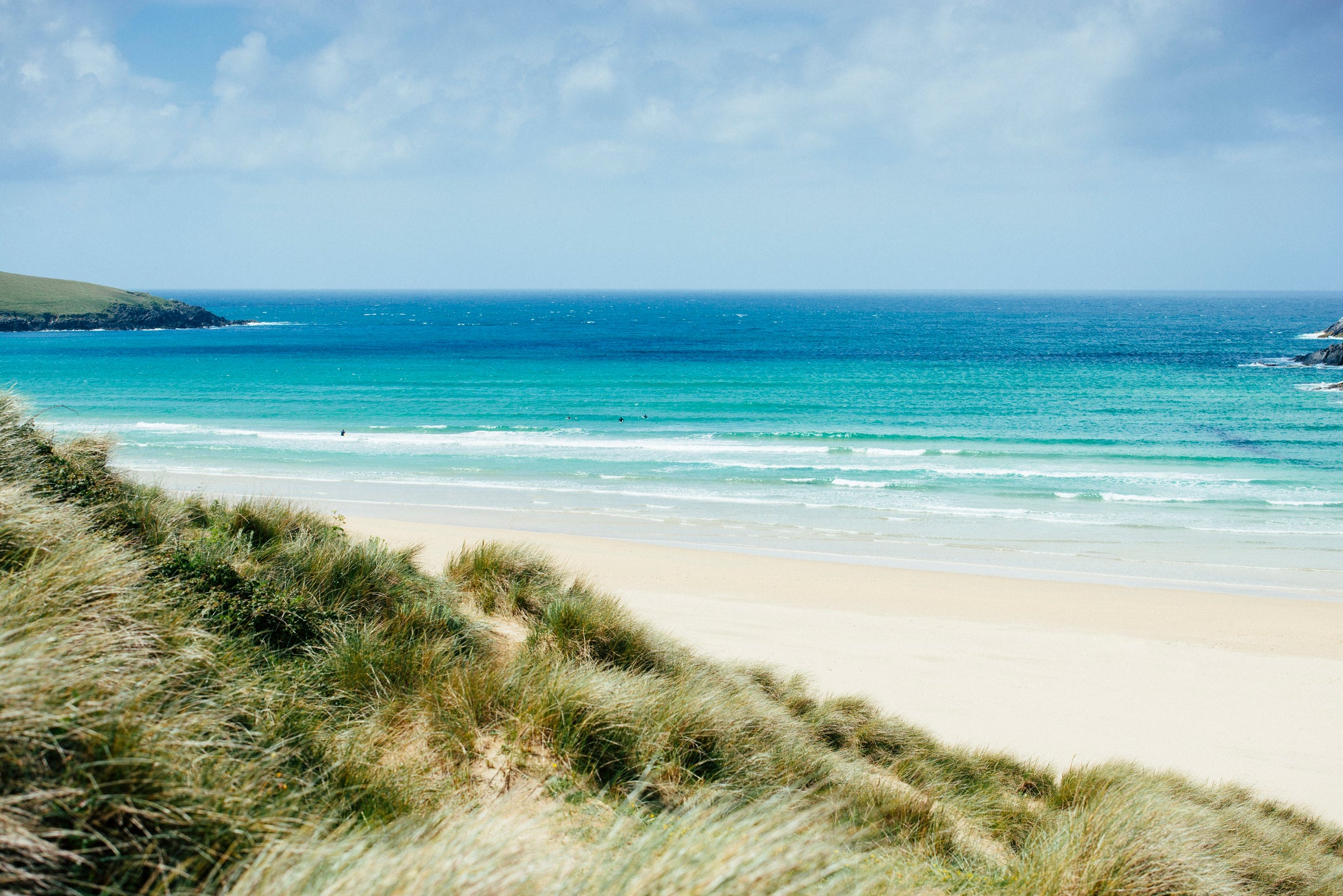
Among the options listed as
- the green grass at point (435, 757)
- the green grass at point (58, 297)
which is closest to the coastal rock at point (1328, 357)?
the green grass at point (435, 757)

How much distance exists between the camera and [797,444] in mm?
29047

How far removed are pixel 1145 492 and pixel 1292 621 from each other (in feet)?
32.9

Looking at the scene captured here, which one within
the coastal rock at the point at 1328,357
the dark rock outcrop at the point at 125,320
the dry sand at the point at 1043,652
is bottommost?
the dry sand at the point at 1043,652

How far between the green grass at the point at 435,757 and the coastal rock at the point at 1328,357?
6246 centimetres

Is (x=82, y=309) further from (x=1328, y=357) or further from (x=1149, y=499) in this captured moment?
(x=1328, y=357)

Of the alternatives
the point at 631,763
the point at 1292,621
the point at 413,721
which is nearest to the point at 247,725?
the point at 413,721

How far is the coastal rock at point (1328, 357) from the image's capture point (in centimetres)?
5290

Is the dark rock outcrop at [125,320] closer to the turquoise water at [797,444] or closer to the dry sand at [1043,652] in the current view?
the turquoise water at [797,444]

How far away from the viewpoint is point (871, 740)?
261 inches

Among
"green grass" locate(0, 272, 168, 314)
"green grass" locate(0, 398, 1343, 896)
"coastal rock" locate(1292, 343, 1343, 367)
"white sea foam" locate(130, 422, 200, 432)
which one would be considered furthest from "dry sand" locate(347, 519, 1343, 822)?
"green grass" locate(0, 272, 168, 314)

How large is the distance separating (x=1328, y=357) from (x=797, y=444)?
49.1m

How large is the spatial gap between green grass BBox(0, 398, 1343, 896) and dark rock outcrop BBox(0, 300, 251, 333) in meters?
106

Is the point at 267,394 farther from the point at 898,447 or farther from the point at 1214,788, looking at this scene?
the point at 1214,788

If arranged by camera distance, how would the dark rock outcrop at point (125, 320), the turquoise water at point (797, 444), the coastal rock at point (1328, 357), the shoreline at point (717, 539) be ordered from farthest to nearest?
the dark rock outcrop at point (125, 320) → the coastal rock at point (1328, 357) → the turquoise water at point (797, 444) → the shoreline at point (717, 539)
